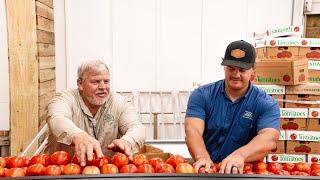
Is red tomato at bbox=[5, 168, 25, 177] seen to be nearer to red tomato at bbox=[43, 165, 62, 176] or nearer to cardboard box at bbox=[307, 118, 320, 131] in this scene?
red tomato at bbox=[43, 165, 62, 176]

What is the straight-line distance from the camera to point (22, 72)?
3.47 metres

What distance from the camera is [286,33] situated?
3.67 meters

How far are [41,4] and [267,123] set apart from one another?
316 cm

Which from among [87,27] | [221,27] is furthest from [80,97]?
[221,27]

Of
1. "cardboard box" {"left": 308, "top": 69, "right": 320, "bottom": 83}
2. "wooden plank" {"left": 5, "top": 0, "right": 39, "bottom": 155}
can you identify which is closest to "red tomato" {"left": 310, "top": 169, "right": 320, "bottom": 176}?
"cardboard box" {"left": 308, "top": 69, "right": 320, "bottom": 83}

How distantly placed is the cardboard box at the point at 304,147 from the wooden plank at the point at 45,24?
3121 millimetres

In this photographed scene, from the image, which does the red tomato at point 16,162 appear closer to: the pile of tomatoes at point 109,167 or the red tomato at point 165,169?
the pile of tomatoes at point 109,167

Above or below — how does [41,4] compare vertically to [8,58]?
above

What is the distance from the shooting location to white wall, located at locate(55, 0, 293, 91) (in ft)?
16.7

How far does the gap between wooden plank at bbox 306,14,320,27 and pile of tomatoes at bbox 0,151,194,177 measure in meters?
4.35

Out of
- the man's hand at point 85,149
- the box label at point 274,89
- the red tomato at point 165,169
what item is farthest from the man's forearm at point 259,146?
the box label at point 274,89

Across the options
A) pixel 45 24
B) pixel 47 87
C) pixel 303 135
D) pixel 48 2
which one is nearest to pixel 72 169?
pixel 303 135

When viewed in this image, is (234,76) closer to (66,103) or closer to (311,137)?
(66,103)

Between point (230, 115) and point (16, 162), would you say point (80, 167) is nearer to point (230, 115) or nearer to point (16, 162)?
point (16, 162)
